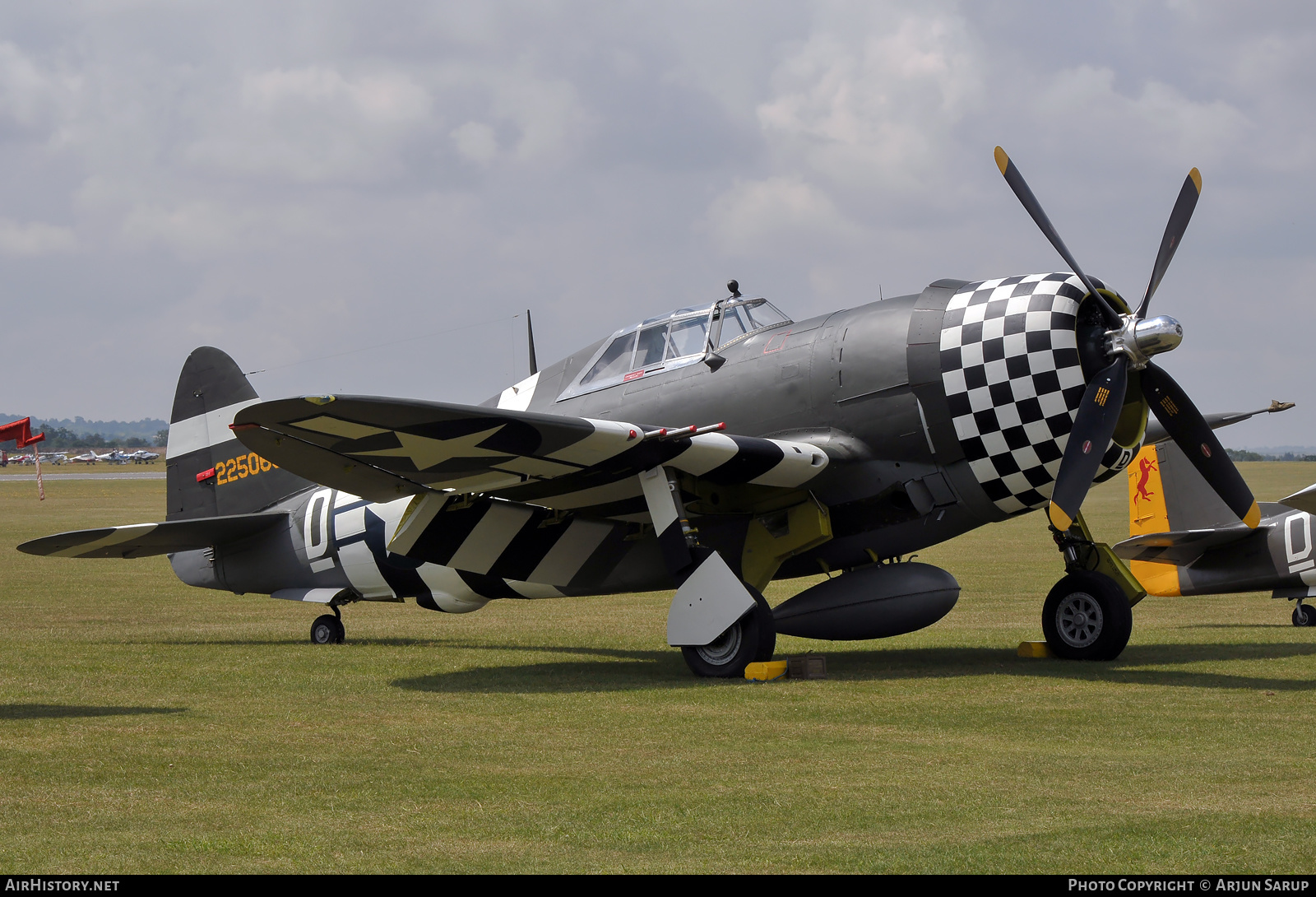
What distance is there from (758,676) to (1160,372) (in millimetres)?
4144

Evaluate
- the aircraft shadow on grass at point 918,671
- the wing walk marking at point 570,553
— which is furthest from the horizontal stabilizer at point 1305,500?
the wing walk marking at point 570,553

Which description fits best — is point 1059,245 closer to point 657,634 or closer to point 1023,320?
point 1023,320

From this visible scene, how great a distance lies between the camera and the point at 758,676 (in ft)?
33.6

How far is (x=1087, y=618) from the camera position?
11430mm

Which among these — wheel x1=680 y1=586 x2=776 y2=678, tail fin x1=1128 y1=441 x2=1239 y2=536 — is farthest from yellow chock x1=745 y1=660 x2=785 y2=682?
tail fin x1=1128 y1=441 x2=1239 y2=536

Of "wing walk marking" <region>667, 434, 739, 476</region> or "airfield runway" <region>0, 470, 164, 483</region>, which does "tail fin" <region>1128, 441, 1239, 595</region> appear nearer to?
"wing walk marking" <region>667, 434, 739, 476</region>

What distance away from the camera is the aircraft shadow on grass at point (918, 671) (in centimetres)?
1005

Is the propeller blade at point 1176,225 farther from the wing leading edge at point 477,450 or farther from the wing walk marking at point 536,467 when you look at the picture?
the wing walk marking at point 536,467

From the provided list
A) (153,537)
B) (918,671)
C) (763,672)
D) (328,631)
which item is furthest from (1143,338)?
(153,537)

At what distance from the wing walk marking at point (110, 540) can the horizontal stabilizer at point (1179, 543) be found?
10140 mm

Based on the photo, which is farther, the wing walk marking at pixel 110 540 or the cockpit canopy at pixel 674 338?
the wing walk marking at pixel 110 540

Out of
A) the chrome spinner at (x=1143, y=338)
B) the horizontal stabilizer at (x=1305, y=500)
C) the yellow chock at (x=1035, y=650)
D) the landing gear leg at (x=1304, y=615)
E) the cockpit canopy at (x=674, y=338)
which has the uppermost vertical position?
the cockpit canopy at (x=674, y=338)

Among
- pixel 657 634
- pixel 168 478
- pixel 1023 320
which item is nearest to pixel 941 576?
pixel 1023 320

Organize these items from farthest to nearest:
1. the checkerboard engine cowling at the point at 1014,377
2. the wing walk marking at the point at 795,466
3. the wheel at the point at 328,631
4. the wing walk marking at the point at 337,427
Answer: the wheel at the point at 328,631 → the wing walk marking at the point at 795,466 → the checkerboard engine cowling at the point at 1014,377 → the wing walk marking at the point at 337,427
